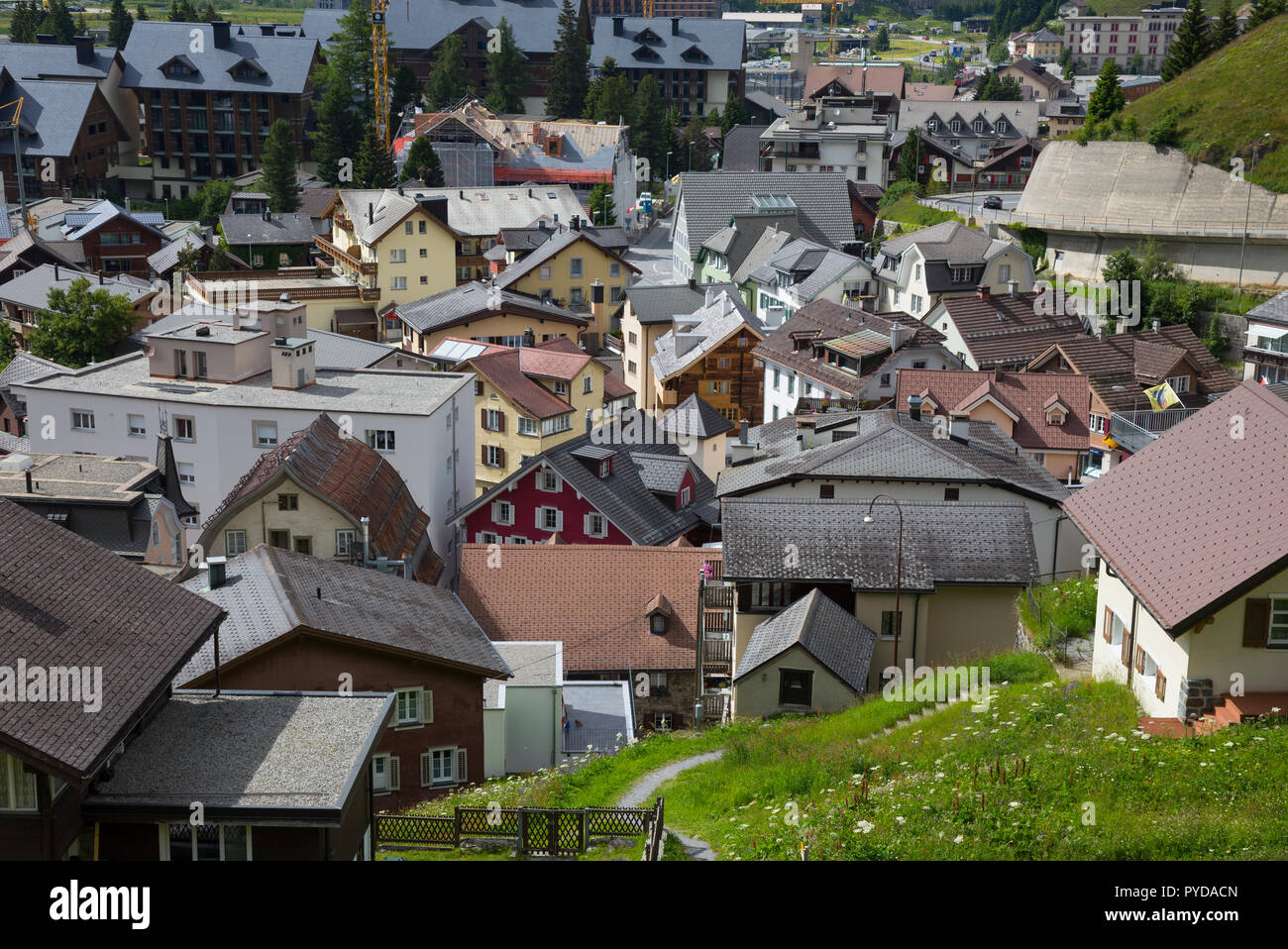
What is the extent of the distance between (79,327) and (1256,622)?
2402 inches

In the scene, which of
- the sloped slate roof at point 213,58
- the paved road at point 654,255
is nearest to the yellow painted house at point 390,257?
the paved road at point 654,255

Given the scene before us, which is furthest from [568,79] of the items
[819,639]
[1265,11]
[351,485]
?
[819,639]

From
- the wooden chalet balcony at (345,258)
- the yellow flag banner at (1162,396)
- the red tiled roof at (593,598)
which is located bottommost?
the red tiled roof at (593,598)

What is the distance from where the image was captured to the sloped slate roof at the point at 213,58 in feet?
390

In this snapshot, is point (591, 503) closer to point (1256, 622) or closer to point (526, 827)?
point (526, 827)

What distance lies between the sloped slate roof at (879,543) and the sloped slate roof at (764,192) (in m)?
61.2

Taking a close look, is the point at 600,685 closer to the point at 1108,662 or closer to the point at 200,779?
the point at 1108,662

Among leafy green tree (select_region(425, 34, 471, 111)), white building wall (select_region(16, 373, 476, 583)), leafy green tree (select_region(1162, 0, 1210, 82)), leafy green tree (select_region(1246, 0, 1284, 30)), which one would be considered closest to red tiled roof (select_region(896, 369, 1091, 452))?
white building wall (select_region(16, 373, 476, 583))

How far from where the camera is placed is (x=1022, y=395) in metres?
54.3

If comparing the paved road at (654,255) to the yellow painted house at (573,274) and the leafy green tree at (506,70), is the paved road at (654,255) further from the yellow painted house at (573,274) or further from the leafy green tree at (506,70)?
the leafy green tree at (506,70)

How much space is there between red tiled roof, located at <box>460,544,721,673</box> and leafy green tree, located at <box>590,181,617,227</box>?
67754 millimetres

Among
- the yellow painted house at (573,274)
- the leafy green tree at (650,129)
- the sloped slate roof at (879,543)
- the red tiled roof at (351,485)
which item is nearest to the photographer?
the sloped slate roof at (879,543)

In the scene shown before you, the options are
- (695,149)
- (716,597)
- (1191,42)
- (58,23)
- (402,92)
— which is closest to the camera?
(716,597)

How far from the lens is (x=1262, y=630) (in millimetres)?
18438
